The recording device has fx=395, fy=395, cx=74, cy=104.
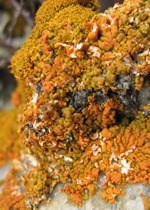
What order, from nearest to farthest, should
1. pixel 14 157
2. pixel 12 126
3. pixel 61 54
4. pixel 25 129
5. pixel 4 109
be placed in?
pixel 61 54, pixel 25 129, pixel 14 157, pixel 12 126, pixel 4 109

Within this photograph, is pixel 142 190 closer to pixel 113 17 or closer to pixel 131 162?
pixel 131 162


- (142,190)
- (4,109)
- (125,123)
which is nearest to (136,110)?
(125,123)

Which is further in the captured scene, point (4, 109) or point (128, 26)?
point (4, 109)

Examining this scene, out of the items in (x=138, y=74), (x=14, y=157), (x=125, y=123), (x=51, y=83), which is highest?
(x=51, y=83)

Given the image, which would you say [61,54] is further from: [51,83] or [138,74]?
[138,74]

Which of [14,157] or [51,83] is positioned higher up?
[51,83]

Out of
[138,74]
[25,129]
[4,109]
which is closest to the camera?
[138,74]

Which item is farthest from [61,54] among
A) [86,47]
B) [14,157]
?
[14,157]
